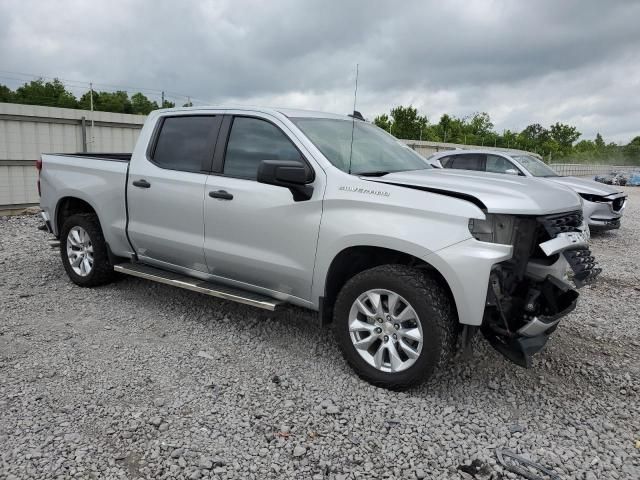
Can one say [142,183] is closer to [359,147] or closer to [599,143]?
[359,147]

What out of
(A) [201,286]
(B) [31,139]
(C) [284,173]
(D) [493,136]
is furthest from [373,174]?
(D) [493,136]

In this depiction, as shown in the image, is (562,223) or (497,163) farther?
(497,163)

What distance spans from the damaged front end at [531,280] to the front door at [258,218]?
125 cm

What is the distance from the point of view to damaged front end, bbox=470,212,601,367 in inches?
123

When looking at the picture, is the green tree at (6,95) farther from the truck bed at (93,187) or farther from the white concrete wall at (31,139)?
the truck bed at (93,187)

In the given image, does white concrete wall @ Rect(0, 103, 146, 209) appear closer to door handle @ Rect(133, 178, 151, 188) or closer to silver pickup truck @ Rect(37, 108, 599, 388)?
silver pickup truck @ Rect(37, 108, 599, 388)

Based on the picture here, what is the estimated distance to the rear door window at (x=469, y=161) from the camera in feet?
34.7

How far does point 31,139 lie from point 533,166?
32.7ft

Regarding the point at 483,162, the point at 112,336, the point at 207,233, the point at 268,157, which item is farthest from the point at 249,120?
the point at 483,162

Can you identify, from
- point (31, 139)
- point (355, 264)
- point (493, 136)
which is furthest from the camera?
point (493, 136)

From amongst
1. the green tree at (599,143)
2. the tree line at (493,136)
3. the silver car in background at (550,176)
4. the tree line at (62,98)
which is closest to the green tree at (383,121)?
the tree line at (493,136)

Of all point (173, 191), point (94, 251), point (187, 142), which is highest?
point (187, 142)

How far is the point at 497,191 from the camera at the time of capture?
3.21 metres

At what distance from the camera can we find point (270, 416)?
10.4 ft
